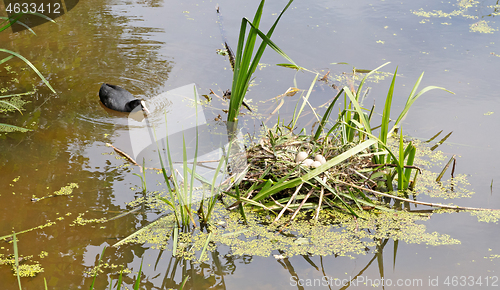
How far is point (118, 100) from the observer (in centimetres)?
334

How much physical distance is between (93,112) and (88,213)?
4.61 ft

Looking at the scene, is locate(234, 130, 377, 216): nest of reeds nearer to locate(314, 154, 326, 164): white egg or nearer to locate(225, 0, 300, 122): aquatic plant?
locate(314, 154, 326, 164): white egg

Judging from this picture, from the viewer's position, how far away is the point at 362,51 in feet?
14.5

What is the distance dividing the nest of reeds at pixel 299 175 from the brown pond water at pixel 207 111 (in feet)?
1.31

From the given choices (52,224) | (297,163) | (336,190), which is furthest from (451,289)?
(52,224)

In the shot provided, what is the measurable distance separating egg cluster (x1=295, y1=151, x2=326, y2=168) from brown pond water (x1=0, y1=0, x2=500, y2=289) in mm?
584

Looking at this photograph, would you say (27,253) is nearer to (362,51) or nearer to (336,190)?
(336,190)

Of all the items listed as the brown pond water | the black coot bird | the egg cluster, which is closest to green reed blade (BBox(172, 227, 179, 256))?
the brown pond water

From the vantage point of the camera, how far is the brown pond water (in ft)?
6.57

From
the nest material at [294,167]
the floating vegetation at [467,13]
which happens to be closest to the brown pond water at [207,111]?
the floating vegetation at [467,13]

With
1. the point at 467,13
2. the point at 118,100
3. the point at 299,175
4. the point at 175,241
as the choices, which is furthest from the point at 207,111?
the point at 467,13

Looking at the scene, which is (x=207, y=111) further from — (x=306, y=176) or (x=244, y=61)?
(x=306, y=176)

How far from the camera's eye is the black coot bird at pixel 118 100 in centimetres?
333

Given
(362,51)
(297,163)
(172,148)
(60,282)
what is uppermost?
(362,51)
